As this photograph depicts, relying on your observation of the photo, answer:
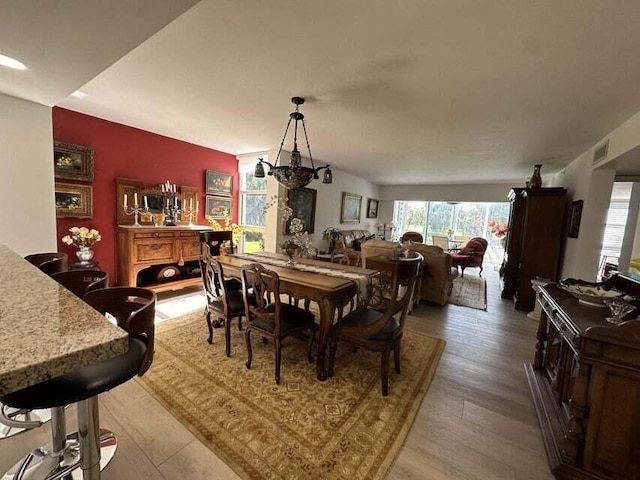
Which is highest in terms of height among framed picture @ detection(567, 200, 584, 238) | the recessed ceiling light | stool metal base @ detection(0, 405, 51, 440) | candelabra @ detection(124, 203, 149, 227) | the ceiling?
the ceiling

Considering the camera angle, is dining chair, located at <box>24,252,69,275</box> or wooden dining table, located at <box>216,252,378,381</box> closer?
dining chair, located at <box>24,252,69,275</box>

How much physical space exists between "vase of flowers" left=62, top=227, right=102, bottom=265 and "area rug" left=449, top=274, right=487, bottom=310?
211 inches

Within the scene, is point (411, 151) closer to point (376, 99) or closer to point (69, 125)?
point (376, 99)

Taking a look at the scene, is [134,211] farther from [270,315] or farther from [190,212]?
[270,315]

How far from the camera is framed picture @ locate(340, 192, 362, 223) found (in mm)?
7047

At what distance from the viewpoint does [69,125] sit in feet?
11.2

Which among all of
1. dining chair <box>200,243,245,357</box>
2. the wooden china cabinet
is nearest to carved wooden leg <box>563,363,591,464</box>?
dining chair <box>200,243,245,357</box>

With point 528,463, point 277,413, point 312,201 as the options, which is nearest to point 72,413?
point 277,413

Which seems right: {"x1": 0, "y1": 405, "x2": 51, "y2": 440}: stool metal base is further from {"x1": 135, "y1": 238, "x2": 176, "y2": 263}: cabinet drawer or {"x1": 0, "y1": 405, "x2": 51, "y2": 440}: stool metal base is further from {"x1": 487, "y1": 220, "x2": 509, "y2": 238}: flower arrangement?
{"x1": 487, "y1": 220, "x2": 509, "y2": 238}: flower arrangement

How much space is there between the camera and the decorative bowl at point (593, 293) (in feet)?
5.82

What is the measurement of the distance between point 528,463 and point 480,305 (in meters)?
3.16

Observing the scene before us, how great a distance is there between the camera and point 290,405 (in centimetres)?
193

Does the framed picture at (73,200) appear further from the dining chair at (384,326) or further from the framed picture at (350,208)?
the framed picture at (350,208)

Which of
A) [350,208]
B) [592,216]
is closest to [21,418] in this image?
[592,216]
